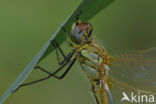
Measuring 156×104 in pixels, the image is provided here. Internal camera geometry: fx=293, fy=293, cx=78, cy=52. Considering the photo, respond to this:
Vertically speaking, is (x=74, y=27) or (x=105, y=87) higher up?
(x=74, y=27)

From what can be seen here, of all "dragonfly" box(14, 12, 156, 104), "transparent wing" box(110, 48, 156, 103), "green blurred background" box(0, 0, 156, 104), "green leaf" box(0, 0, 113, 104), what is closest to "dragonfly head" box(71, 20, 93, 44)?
"dragonfly" box(14, 12, 156, 104)

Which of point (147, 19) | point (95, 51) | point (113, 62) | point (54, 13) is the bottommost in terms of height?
point (147, 19)

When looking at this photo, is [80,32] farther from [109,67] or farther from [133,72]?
[133,72]

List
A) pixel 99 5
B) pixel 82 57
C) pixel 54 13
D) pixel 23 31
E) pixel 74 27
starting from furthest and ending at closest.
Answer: pixel 54 13, pixel 23 31, pixel 82 57, pixel 74 27, pixel 99 5

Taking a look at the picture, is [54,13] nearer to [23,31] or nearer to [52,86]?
[23,31]

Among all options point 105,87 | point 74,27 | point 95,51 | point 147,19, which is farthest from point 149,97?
point 147,19

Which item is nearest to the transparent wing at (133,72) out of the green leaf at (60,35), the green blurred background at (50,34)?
the green leaf at (60,35)

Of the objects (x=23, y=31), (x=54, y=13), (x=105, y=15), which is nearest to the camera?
(x=23, y=31)

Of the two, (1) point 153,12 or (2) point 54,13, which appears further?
(1) point 153,12

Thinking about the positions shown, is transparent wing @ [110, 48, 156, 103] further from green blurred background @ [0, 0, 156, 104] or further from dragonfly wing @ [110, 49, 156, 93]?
green blurred background @ [0, 0, 156, 104]
